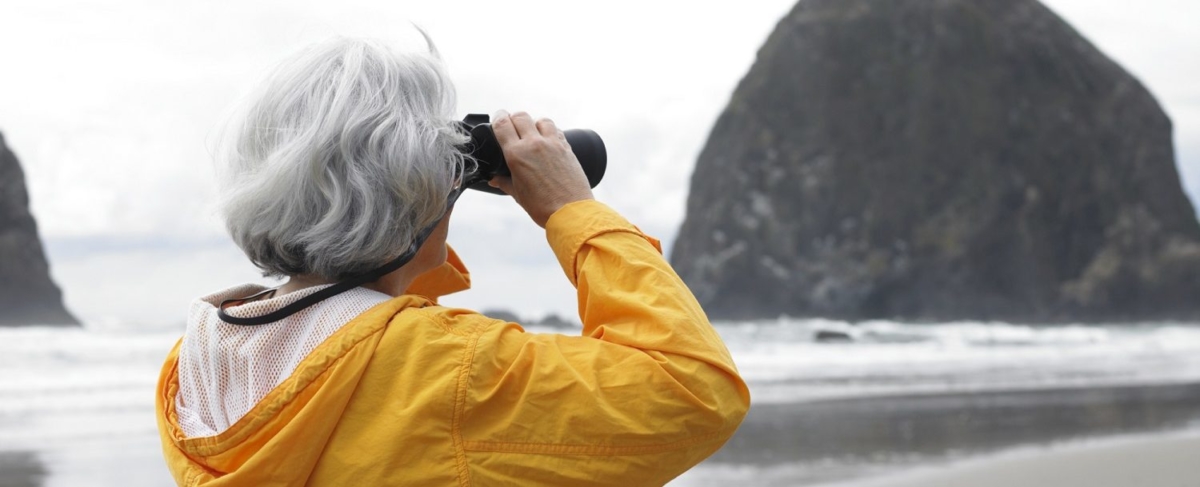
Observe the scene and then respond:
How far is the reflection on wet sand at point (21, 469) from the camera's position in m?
4.88

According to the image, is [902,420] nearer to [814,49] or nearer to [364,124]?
[364,124]

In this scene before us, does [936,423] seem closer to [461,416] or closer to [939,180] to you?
[461,416]

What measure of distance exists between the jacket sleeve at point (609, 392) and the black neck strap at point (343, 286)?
0.12 metres

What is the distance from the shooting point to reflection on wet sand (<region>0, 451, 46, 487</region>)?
4.88 meters

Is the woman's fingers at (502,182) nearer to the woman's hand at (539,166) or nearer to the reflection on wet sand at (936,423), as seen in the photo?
the woman's hand at (539,166)

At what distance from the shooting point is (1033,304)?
4106 centimetres

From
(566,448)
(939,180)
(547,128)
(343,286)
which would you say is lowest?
(939,180)

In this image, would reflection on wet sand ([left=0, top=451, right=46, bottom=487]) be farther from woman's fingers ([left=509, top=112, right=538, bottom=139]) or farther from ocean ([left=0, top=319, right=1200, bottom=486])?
woman's fingers ([left=509, top=112, right=538, bottom=139])

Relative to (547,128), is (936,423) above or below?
below

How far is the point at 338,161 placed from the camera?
89cm

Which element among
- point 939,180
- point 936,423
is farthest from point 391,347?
point 939,180

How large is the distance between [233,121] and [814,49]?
4895 centimetres

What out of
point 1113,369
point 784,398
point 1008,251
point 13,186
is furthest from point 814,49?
point 784,398

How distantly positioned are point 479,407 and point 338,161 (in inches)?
9.6
